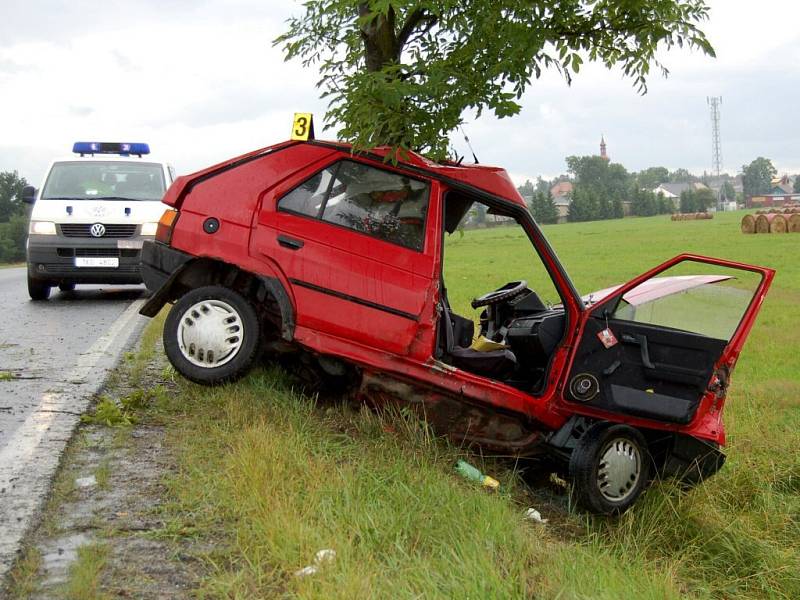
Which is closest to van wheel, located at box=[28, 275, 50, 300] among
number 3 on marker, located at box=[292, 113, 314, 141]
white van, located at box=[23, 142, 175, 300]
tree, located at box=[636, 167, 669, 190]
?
white van, located at box=[23, 142, 175, 300]

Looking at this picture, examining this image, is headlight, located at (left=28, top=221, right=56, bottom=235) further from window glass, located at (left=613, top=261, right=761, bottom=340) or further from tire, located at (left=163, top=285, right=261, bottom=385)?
window glass, located at (left=613, top=261, right=761, bottom=340)

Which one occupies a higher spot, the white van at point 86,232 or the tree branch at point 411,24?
the tree branch at point 411,24

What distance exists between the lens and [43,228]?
11625mm

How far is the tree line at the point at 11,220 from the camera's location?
75.2m

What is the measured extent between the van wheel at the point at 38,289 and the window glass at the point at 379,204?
25.9ft

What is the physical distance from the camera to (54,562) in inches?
128

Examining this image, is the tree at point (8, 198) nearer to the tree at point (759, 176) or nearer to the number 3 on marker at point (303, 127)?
the number 3 on marker at point (303, 127)

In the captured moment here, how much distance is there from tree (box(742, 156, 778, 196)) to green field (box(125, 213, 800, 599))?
18765 centimetres

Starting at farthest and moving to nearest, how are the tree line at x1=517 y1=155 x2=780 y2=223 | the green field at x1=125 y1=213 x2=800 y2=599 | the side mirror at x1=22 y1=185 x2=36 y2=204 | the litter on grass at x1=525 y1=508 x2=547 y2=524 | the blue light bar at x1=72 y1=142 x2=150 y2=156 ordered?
1. the tree line at x1=517 y1=155 x2=780 y2=223
2. the blue light bar at x1=72 y1=142 x2=150 y2=156
3. the side mirror at x1=22 y1=185 x2=36 y2=204
4. the litter on grass at x1=525 y1=508 x2=547 y2=524
5. the green field at x1=125 y1=213 x2=800 y2=599

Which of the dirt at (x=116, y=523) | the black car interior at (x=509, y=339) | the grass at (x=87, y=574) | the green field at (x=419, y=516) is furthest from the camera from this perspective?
the black car interior at (x=509, y=339)

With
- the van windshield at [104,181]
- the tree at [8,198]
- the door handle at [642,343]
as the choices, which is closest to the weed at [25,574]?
the door handle at [642,343]

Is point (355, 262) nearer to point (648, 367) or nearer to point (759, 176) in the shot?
point (648, 367)

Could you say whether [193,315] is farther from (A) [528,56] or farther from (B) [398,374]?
(A) [528,56]

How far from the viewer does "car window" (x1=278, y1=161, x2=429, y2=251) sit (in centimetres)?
550
